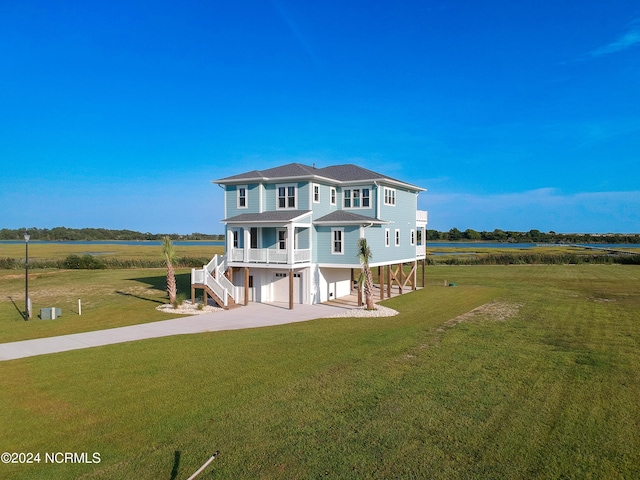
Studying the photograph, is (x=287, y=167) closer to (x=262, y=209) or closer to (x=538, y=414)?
(x=262, y=209)

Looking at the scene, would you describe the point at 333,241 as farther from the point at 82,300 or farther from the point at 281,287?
the point at 82,300

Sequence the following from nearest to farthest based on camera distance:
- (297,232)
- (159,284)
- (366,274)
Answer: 1. (366,274)
2. (297,232)
3. (159,284)

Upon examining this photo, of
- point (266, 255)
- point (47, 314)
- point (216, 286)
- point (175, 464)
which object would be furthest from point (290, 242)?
point (175, 464)

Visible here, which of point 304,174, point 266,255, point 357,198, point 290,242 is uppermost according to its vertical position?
Answer: point 304,174

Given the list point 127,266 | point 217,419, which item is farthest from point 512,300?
point 127,266

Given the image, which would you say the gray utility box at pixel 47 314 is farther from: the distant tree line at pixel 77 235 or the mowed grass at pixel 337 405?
the distant tree line at pixel 77 235
